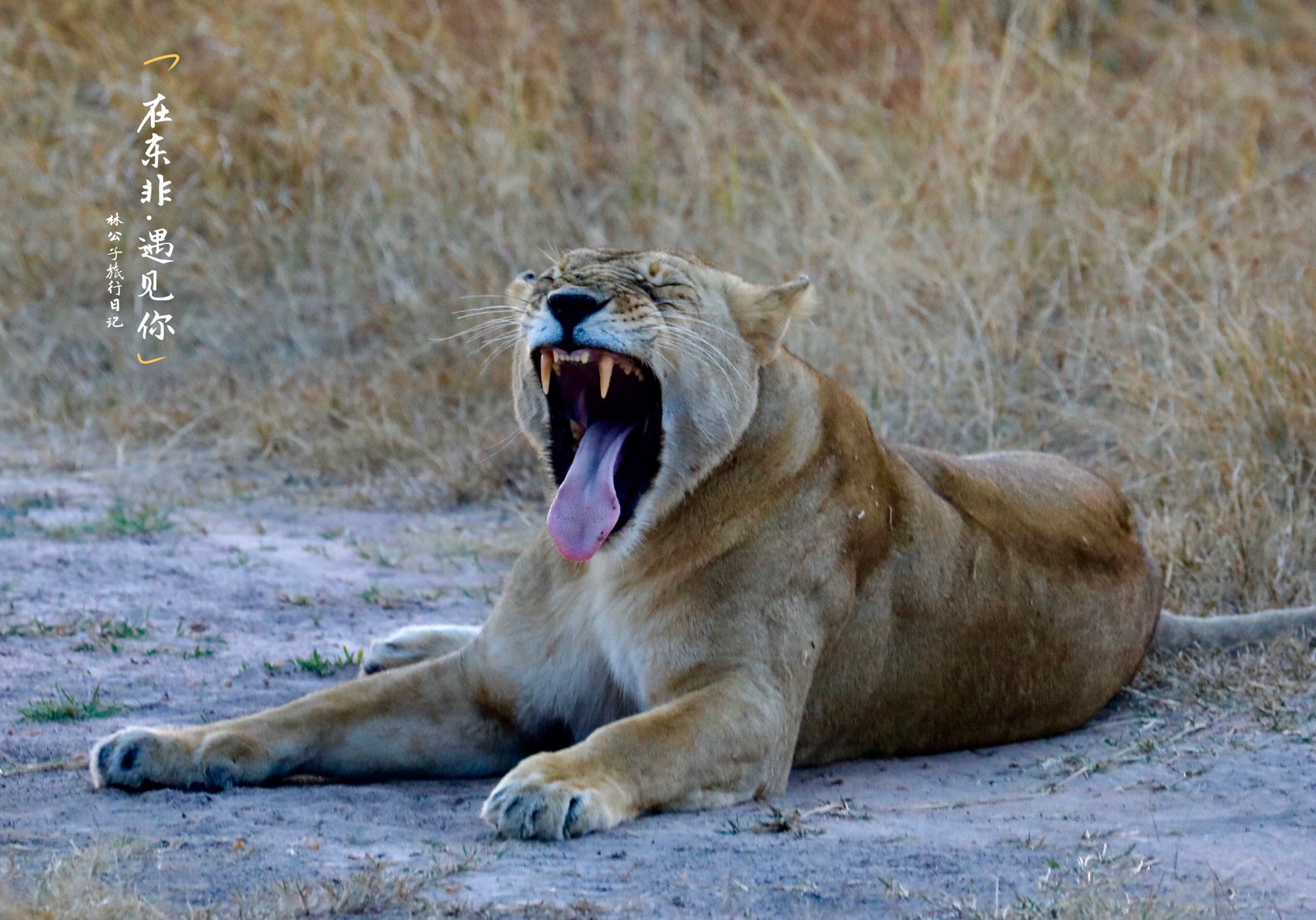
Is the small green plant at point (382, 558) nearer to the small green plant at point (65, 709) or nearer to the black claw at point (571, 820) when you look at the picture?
the small green plant at point (65, 709)

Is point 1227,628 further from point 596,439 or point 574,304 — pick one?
point 574,304

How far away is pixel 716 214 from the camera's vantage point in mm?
8211

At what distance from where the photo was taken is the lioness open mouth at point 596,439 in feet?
11.6

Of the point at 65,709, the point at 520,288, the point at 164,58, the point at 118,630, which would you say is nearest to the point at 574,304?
the point at 520,288

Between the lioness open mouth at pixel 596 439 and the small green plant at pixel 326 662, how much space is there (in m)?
1.08

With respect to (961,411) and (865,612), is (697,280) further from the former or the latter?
(961,411)

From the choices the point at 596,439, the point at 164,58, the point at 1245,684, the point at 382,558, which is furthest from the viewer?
the point at 164,58

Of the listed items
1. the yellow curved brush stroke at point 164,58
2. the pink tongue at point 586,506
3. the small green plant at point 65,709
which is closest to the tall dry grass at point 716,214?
the yellow curved brush stroke at point 164,58

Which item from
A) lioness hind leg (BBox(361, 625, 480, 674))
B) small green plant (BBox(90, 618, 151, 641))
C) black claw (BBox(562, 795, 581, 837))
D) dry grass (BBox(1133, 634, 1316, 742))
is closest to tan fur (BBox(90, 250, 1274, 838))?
black claw (BBox(562, 795, 581, 837))

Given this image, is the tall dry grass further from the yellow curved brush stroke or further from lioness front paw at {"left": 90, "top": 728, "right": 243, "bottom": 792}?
lioness front paw at {"left": 90, "top": 728, "right": 243, "bottom": 792}

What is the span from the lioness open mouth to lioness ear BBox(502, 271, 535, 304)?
7.9 inches

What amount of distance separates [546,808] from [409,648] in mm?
1532

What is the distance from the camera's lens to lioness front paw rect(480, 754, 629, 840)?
120 inches

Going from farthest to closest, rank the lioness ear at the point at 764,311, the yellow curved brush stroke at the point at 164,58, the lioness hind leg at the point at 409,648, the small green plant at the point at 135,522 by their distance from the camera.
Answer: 1. the yellow curved brush stroke at the point at 164,58
2. the small green plant at the point at 135,522
3. the lioness hind leg at the point at 409,648
4. the lioness ear at the point at 764,311
